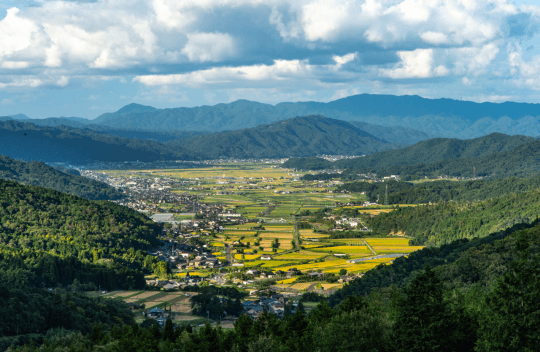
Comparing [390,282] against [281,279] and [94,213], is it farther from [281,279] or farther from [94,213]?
[94,213]

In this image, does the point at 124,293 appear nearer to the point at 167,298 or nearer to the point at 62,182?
the point at 167,298

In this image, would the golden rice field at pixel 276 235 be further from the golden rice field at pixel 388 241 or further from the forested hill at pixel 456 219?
the forested hill at pixel 456 219

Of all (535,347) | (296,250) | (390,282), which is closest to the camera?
(535,347)

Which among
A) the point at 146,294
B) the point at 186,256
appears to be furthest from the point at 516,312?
the point at 186,256

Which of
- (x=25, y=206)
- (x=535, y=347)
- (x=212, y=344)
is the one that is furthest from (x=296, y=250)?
(x=535, y=347)

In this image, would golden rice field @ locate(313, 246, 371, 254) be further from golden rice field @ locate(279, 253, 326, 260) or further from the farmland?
golden rice field @ locate(279, 253, 326, 260)

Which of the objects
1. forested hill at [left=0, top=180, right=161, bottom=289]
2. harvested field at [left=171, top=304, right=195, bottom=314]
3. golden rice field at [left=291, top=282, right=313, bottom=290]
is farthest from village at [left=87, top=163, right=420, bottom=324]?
forested hill at [left=0, top=180, right=161, bottom=289]
